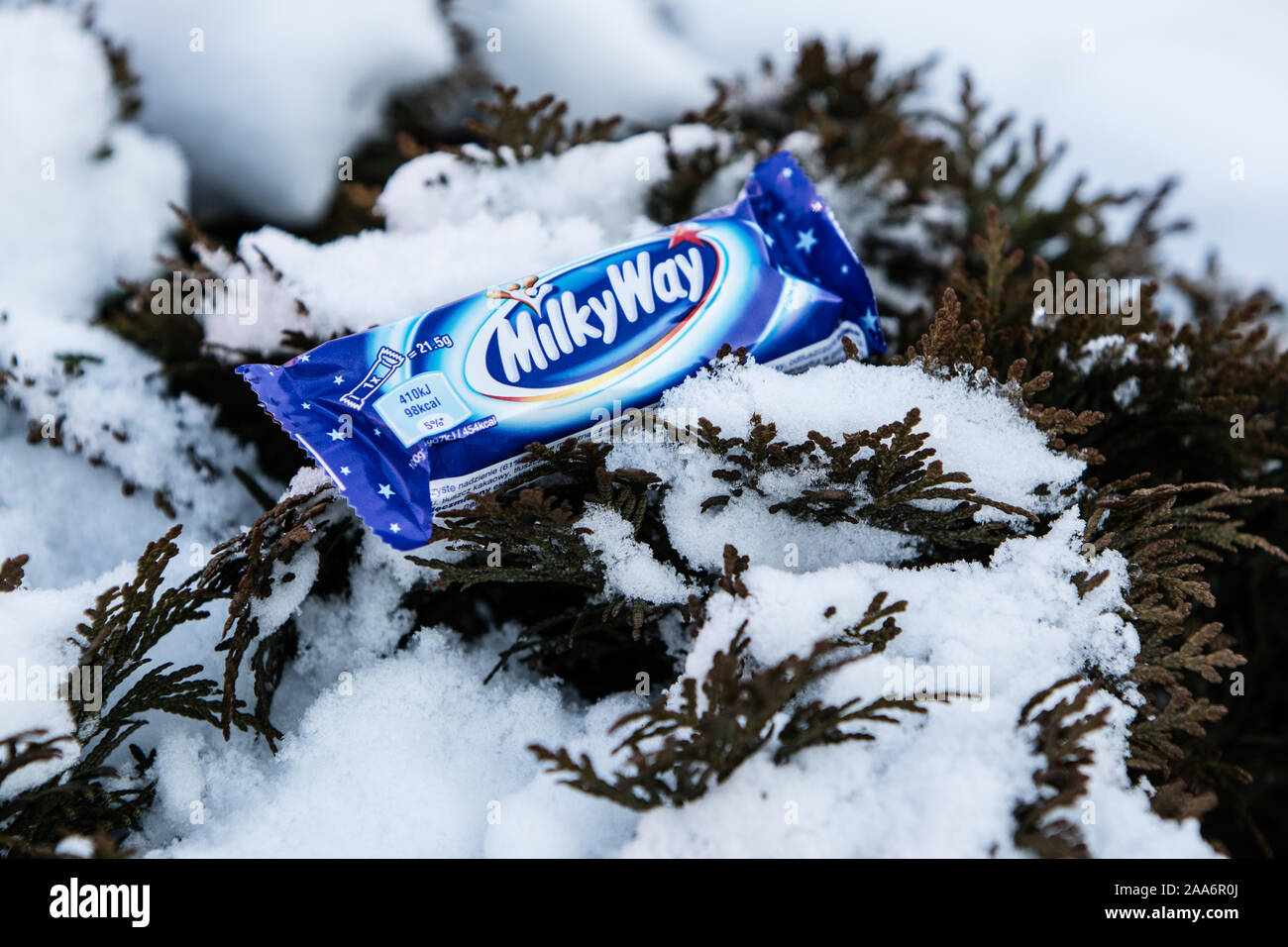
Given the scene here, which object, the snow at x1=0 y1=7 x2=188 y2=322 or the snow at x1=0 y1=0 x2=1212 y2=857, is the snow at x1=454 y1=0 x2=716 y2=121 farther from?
the snow at x1=0 y1=7 x2=188 y2=322

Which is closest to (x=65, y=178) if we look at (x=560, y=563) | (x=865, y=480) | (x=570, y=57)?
(x=570, y=57)

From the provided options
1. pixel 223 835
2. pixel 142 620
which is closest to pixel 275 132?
pixel 142 620

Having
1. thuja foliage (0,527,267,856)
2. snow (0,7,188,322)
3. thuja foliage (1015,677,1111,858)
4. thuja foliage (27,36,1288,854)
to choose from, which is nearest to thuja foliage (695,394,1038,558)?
thuja foliage (27,36,1288,854)

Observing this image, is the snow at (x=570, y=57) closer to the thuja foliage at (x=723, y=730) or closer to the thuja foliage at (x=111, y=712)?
the thuja foliage at (x=111, y=712)

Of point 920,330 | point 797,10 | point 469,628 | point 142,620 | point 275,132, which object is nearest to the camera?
point 142,620

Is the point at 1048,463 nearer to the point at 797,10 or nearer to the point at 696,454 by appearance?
the point at 696,454

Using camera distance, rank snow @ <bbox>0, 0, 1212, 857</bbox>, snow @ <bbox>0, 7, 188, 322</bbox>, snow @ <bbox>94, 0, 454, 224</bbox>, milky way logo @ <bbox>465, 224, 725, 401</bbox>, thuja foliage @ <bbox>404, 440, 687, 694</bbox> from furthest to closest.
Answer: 1. snow @ <bbox>94, 0, 454, 224</bbox>
2. snow @ <bbox>0, 7, 188, 322</bbox>
3. milky way logo @ <bbox>465, 224, 725, 401</bbox>
4. thuja foliage @ <bbox>404, 440, 687, 694</bbox>
5. snow @ <bbox>0, 0, 1212, 857</bbox>
